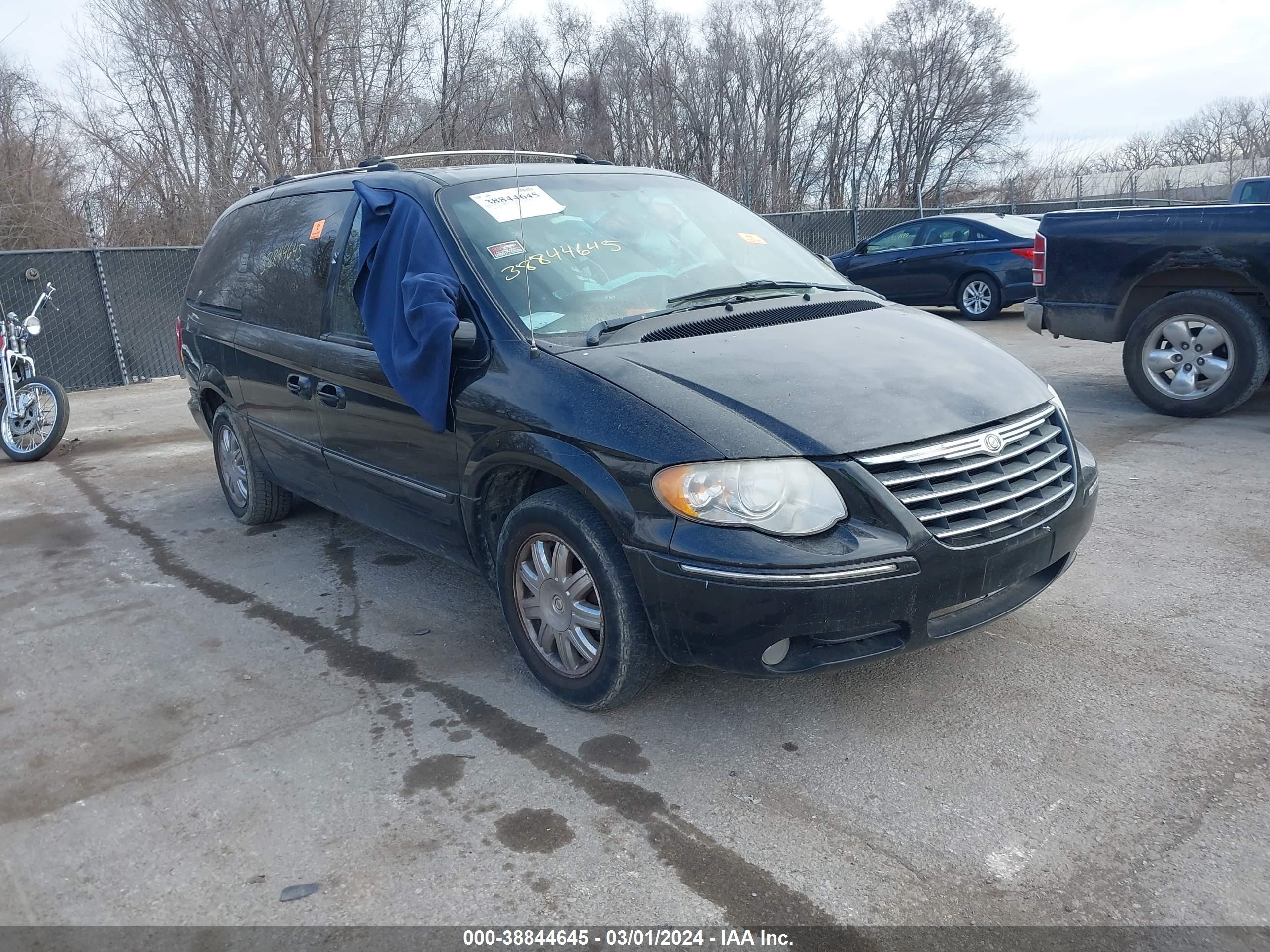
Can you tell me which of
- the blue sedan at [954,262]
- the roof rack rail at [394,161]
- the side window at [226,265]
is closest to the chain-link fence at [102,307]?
the side window at [226,265]

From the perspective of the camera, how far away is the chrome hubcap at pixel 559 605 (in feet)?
10.7

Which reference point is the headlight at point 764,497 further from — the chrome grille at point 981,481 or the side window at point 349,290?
the side window at point 349,290

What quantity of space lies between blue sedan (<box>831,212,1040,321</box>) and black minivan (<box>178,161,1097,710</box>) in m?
9.37

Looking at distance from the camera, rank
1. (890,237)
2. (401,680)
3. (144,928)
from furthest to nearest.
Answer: (890,237) < (401,680) < (144,928)

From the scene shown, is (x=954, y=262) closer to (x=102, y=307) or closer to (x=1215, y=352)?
(x=1215, y=352)

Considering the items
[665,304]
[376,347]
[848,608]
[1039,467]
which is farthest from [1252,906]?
[376,347]

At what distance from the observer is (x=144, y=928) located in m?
2.51

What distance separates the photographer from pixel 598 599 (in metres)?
3.17

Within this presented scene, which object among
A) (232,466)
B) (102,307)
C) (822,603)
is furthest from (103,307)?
(822,603)

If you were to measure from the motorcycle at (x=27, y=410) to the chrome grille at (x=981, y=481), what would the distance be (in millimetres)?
7657

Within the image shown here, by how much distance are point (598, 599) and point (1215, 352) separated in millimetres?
5833

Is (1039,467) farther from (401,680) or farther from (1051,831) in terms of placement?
(401,680)

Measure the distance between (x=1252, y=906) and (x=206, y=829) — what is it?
2744 millimetres

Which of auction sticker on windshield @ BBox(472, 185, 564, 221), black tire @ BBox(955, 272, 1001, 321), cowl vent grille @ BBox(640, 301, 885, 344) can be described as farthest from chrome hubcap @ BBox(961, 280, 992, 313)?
auction sticker on windshield @ BBox(472, 185, 564, 221)
